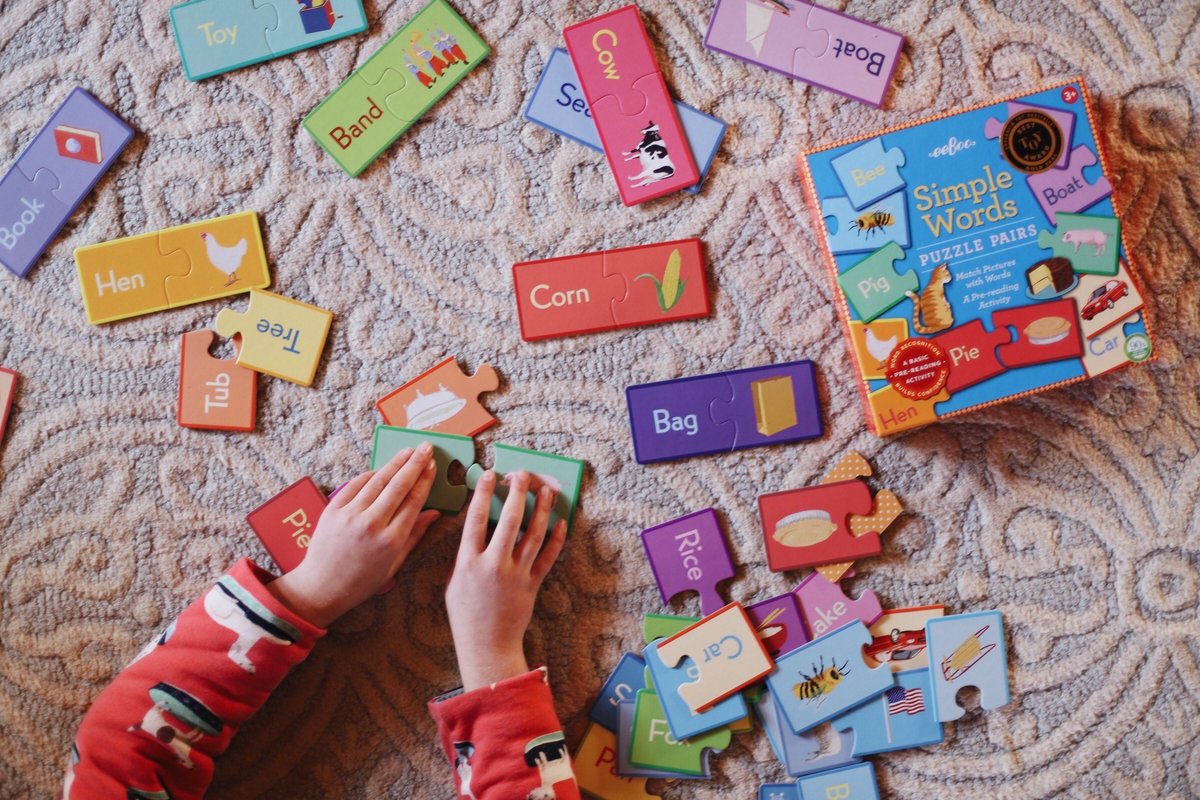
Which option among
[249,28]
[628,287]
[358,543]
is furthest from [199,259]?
[628,287]

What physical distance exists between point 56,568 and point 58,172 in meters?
0.45

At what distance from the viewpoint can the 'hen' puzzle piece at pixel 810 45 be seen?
100 cm

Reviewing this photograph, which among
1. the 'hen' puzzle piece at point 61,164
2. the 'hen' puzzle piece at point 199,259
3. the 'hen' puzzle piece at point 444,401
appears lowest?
the 'hen' puzzle piece at point 444,401

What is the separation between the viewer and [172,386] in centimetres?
104

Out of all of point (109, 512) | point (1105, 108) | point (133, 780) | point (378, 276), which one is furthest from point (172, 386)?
point (1105, 108)

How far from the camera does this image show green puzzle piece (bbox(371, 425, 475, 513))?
1009mm

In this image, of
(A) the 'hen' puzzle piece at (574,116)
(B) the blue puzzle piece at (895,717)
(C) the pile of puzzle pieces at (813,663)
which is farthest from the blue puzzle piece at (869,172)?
(B) the blue puzzle piece at (895,717)

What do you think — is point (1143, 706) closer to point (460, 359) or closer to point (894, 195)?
point (894, 195)

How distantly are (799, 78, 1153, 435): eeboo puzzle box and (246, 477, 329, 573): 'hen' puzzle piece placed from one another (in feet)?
2.02

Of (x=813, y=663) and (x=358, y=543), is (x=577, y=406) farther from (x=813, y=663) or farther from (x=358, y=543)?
(x=813, y=663)

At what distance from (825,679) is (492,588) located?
1.24 ft

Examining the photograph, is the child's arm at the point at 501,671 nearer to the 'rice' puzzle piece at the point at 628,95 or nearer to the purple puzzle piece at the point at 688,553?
the purple puzzle piece at the point at 688,553

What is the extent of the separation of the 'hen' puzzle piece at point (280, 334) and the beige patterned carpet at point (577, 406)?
2cm

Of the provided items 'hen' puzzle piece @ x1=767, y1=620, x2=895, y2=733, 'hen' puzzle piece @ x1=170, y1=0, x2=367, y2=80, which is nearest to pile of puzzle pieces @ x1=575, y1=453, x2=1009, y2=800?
'hen' puzzle piece @ x1=767, y1=620, x2=895, y2=733
